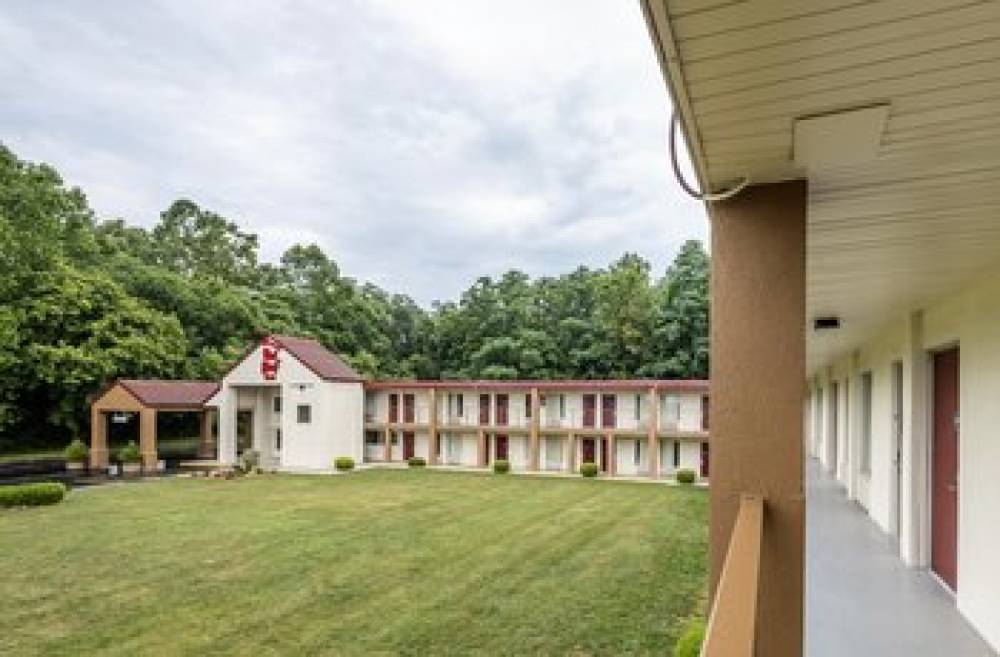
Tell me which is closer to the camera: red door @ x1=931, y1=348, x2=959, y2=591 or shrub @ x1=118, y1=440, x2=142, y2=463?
red door @ x1=931, y1=348, x2=959, y2=591

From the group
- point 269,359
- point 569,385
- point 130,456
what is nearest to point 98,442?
point 130,456

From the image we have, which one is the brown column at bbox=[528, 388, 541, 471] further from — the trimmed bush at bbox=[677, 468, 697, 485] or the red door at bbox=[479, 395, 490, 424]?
the trimmed bush at bbox=[677, 468, 697, 485]

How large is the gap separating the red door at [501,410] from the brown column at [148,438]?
11.3m

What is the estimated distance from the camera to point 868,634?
4.79 metres

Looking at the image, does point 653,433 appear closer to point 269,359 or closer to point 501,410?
point 501,410

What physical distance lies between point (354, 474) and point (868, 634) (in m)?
→ 18.5

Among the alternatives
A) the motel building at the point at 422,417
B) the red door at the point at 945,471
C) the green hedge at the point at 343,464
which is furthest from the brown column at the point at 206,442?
the red door at the point at 945,471

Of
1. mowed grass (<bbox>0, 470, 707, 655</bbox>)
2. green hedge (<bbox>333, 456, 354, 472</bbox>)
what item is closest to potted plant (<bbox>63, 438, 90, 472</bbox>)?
mowed grass (<bbox>0, 470, 707, 655</bbox>)

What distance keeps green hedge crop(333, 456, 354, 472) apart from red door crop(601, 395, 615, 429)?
8401 millimetres

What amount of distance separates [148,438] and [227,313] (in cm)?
1069

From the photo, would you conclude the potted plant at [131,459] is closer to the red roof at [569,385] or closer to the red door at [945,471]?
the red roof at [569,385]

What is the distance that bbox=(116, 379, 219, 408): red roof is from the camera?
73.5 ft

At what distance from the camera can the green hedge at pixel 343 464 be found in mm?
22375

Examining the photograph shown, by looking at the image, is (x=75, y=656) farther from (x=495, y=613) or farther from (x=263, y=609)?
(x=495, y=613)
